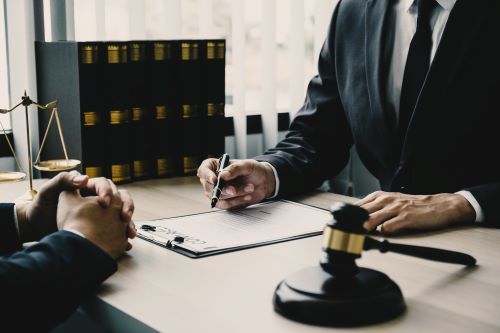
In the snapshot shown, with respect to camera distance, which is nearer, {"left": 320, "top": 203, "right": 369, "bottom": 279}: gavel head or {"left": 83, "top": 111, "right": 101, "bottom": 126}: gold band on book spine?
{"left": 320, "top": 203, "right": 369, "bottom": 279}: gavel head

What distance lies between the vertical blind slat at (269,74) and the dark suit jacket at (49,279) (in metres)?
1.54

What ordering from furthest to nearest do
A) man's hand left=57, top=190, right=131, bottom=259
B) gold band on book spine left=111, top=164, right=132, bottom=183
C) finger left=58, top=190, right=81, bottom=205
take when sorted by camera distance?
gold band on book spine left=111, top=164, right=132, bottom=183, finger left=58, top=190, right=81, bottom=205, man's hand left=57, top=190, right=131, bottom=259

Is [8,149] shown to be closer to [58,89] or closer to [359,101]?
[58,89]

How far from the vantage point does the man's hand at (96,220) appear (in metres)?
1.21

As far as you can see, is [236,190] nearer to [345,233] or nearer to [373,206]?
[373,206]

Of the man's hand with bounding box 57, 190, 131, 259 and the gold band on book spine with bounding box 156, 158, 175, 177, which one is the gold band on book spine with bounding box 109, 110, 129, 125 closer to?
the gold band on book spine with bounding box 156, 158, 175, 177

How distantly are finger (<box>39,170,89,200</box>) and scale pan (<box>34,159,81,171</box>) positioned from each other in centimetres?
41

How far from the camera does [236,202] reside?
1.67 metres

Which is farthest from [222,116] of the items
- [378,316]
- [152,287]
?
[378,316]

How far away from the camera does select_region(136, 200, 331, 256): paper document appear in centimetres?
135

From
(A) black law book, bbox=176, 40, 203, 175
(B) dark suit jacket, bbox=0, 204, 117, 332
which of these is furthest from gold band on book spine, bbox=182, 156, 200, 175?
(B) dark suit jacket, bbox=0, 204, 117, 332

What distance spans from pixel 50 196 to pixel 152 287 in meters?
0.37

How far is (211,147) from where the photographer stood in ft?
7.09

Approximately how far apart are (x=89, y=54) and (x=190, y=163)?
1.49 feet
